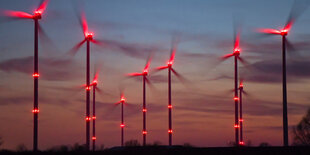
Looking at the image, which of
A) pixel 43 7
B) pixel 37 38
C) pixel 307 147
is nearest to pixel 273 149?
pixel 307 147

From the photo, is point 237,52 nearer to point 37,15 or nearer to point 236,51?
point 236,51

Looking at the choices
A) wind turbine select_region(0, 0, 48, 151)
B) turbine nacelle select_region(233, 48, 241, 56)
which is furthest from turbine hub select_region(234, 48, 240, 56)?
wind turbine select_region(0, 0, 48, 151)

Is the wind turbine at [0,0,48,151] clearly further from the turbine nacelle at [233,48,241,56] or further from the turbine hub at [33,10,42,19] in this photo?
the turbine nacelle at [233,48,241,56]

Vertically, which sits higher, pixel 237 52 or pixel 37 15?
pixel 37 15

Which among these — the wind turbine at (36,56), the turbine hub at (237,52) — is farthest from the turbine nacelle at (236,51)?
the wind turbine at (36,56)

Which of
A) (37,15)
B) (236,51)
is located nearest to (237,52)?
(236,51)

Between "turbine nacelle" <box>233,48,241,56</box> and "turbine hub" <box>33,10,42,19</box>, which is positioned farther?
"turbine nacelle" <box>233,48,241,56</box>

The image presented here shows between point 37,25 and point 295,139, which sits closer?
point 37,25

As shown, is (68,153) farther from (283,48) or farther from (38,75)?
(283,48)

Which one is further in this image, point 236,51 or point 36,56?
point 236,51

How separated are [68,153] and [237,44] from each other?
173 ft

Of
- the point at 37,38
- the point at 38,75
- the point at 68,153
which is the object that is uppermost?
the point at 37,38

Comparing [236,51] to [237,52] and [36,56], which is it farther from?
[36,56]

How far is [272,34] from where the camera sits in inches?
3221
